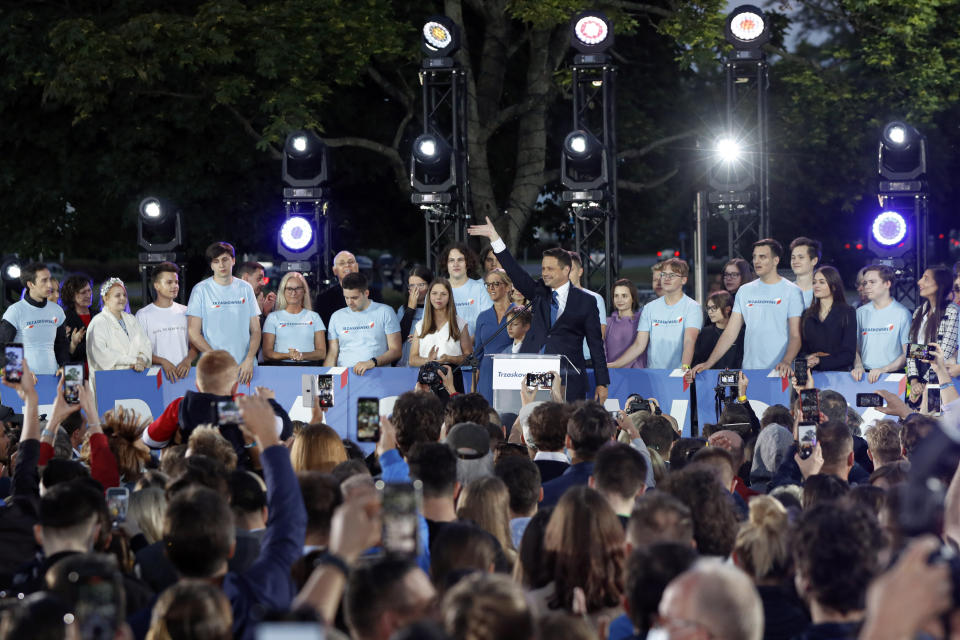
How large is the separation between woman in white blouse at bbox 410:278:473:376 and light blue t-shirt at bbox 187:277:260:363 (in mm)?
1587

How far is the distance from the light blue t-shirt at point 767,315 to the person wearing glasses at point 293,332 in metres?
3.57

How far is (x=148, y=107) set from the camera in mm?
18406

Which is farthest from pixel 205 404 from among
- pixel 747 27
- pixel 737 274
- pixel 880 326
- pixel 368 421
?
pixel 747 27

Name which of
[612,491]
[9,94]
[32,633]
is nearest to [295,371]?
[612,491]

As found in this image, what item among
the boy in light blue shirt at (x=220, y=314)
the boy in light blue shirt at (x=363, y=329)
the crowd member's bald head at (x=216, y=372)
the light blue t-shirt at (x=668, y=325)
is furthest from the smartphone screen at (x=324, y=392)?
the light blue t-shirt at (x=668, y=325)

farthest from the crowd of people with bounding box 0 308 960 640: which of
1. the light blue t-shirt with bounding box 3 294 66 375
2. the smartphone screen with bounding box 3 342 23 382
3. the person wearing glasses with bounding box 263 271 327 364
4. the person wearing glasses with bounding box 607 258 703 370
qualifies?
the light blue t-shirt with bounding box 3 294 66 375

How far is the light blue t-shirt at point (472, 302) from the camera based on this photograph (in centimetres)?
1069

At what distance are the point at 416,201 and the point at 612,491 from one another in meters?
8.56

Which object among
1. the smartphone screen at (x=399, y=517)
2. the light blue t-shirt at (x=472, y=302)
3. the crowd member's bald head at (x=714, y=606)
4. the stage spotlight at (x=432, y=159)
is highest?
the stage spotlight at (x=432, y=159)

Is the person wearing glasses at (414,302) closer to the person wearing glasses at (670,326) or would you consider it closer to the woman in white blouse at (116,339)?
the person wearing glasses at (670,326)

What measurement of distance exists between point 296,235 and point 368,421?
27.8 feet

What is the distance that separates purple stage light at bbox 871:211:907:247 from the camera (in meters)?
13.5

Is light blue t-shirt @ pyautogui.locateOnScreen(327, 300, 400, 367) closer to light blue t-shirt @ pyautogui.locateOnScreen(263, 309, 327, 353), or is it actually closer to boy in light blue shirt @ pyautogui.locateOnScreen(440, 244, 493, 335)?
light blue t-shirt @ pyautogui.locateOnScreen(263, 309, 327, 353)

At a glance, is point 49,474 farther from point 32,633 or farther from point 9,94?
point 9,94
